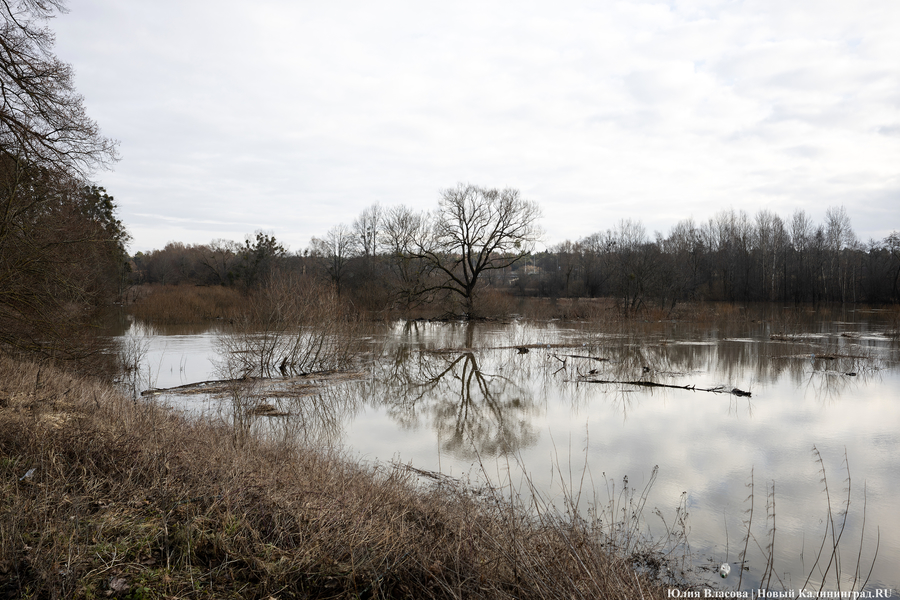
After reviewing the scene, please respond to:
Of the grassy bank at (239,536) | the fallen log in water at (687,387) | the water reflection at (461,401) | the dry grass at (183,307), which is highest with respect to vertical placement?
the dry grass at (183,307)

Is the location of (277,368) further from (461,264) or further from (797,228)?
(797,228)

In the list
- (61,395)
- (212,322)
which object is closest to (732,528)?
(61,395)

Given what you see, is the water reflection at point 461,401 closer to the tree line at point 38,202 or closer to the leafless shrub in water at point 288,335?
the leafless shrub in water at point 288,335

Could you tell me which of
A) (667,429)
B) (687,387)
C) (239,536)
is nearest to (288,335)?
(667,429)

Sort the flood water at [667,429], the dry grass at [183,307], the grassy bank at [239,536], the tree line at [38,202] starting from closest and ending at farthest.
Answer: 1. the grassy bank at [239,536]
2. the flood water at [667,429]
3. the tree line at [38,202]
4. the dry grass at [183,307]

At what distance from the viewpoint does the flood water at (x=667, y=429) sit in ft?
18.0

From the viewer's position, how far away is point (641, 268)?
35.6m

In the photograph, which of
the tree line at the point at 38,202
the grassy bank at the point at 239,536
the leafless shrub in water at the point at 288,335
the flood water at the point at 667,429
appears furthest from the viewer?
the leafless shrub in water at the point at 288,335

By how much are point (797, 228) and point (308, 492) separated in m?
70.5

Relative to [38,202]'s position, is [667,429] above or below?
below

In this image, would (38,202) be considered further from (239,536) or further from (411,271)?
(411,271)

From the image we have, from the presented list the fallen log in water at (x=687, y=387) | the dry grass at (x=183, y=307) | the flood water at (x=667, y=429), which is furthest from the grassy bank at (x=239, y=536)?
the dry grass at (x=183, y=307)

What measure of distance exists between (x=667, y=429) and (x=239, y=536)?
784 cm

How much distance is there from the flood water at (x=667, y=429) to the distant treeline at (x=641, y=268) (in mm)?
16267
